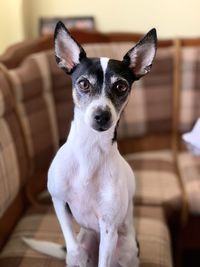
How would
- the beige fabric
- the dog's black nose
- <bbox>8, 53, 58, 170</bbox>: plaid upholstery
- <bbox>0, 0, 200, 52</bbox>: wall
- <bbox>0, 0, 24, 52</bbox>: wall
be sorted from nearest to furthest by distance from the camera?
1. the dog's black nose
2. the beige fabric
3. <bbox>8, 53, 58, 170</bbox>: plaid upholstery
4. <bbox>0, 0, 24, 52</bbox>: wall
5. <bbox>0, 0, 200, 52</bbox>: wall

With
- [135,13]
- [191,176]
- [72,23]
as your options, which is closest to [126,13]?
[135,13]

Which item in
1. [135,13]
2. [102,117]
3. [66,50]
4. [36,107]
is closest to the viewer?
[102,117]

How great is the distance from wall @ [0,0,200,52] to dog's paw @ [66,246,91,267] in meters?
1.44

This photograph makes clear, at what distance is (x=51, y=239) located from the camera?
1.53m

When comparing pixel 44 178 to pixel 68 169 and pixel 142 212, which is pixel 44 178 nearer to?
pixel 142 212

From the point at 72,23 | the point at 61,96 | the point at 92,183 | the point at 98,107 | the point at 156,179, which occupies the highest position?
the point at 98,107

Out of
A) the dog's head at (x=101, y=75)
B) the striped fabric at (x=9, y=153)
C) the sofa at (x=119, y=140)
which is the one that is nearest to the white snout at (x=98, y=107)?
the dog's head at (x=101, y=75)

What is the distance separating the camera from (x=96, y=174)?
114 cm

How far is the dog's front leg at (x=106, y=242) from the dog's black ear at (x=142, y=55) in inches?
15.1

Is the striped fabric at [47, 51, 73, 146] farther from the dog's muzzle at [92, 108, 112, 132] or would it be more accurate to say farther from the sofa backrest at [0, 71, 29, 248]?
the dog's muzzle at [92, 108, 112, 132]

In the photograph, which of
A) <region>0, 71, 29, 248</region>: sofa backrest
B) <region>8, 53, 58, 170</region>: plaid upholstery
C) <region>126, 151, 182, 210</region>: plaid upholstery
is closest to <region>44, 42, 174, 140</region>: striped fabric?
<region>126, 151, 182, 210</region>: plaid upholstery

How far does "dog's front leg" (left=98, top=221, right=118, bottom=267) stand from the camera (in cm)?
Answer: 114

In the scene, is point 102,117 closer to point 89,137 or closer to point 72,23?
point 89,137

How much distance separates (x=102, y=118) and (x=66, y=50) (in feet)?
0.72
